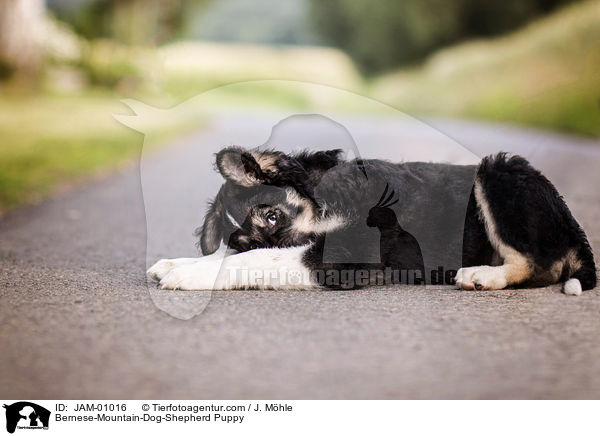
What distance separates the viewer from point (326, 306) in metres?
4.06

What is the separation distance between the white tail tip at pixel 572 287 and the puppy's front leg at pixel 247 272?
1.63 meters

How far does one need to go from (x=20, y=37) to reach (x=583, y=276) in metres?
20.0

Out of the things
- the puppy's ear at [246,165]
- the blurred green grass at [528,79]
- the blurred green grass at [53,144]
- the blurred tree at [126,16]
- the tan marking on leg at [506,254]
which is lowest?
the tan marking on leg at [506,254]

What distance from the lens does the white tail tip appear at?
4359 mm

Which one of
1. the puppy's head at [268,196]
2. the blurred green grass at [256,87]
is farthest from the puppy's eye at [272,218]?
the blurred green grass at [256,87]

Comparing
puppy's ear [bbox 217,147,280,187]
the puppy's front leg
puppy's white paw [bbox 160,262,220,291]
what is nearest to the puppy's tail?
the puppy's front leg

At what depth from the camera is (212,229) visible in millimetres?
4637

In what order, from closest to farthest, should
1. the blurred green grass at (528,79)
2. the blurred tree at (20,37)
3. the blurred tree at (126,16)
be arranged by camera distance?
the blurred green grass at (528,79), the blurred tree at (20,37), the blurred tree at (126,16)

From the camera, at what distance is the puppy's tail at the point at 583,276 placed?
4410mm

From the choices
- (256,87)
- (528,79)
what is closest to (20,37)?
(528,79)

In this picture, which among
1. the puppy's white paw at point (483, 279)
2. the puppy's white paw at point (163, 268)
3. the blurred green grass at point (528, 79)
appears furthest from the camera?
the blurred green grass at point (528, 79)

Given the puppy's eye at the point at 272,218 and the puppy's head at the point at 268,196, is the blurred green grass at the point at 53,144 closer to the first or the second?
the puppy's head at the point at 268,196
